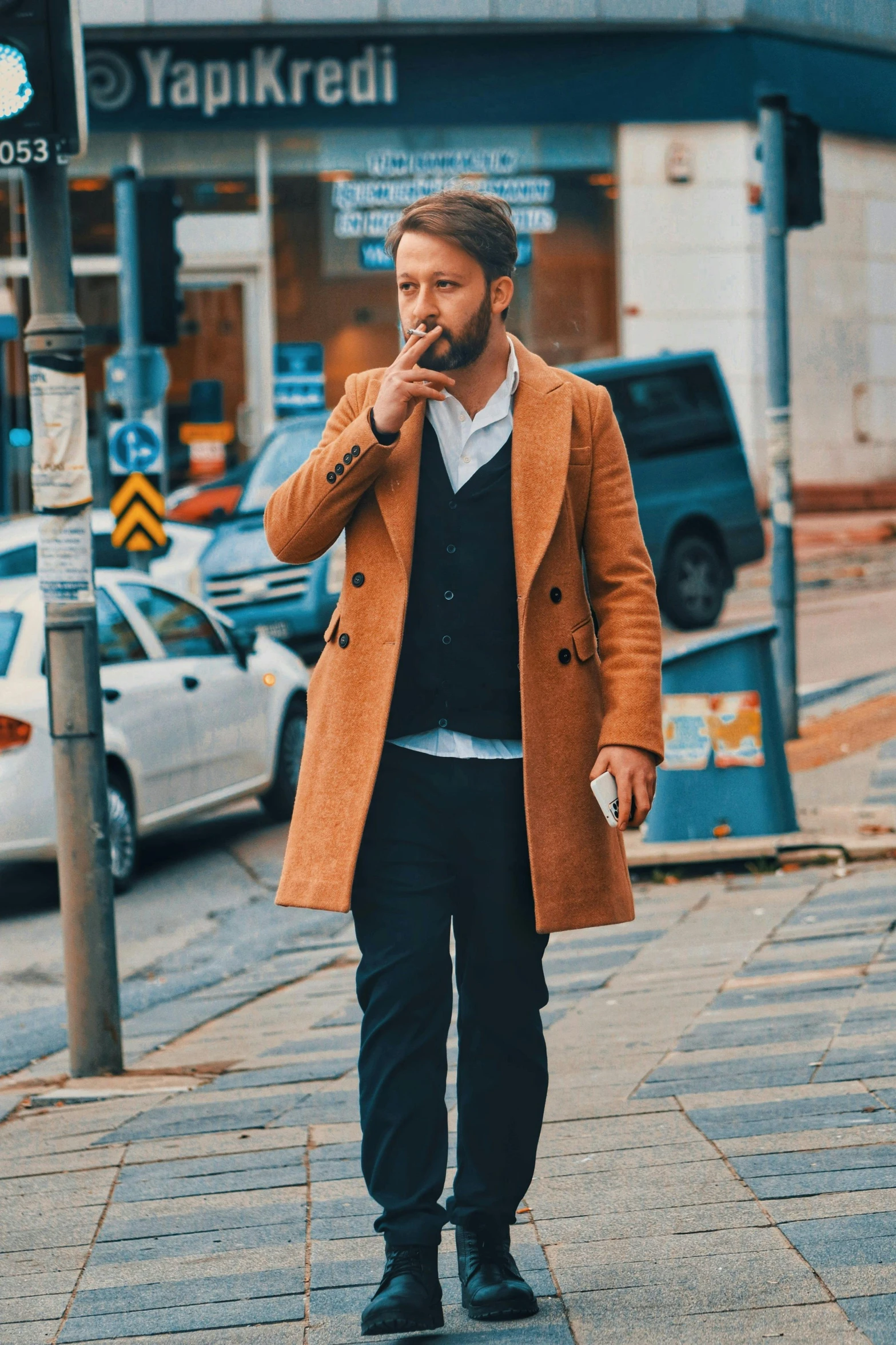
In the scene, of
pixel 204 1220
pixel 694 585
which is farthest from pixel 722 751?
pixel 694 585

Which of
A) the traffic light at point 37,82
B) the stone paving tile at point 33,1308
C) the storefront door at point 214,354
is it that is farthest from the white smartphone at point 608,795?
the storefront door at point 214,354

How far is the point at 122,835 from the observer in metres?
8.55

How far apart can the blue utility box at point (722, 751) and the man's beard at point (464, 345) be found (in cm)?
461

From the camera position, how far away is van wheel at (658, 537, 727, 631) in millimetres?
15789

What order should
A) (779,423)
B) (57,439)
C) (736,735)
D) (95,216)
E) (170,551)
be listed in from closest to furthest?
(57,439), (736,735), (779,423), (170,551), (95,216)

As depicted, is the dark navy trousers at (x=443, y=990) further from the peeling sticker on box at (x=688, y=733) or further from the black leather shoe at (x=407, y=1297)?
the peeling sticker on box at (x=688, y=733)

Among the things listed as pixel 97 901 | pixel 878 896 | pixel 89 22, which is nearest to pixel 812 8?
pixel 89 22

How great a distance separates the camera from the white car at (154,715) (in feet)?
26.7

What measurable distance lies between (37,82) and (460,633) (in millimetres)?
2626

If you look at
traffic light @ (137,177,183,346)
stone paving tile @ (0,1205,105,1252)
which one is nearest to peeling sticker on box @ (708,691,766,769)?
stone paving tile @ (0,1205,105,1252)

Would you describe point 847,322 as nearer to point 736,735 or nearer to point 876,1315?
point 736,735

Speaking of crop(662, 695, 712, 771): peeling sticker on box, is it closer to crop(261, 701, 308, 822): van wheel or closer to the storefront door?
crop(261, 701, 308, 822): van wheel

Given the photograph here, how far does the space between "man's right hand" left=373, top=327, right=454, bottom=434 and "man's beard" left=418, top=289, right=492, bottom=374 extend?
0.02 meters

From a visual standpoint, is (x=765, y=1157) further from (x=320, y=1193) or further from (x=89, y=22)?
(x=89, y=22)
